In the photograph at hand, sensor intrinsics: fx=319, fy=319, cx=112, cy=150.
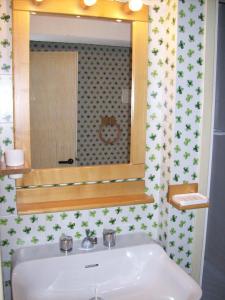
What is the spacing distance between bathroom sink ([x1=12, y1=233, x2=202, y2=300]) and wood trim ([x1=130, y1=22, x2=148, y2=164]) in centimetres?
44

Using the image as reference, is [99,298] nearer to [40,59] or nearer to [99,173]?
[99,173]

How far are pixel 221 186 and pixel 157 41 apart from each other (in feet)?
2.67

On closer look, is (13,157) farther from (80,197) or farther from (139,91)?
(139,91)

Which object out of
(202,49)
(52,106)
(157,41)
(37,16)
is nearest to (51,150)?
(52,106)

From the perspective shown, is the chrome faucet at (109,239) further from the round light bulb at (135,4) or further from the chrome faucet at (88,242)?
A: the round light bulb at (135,4)

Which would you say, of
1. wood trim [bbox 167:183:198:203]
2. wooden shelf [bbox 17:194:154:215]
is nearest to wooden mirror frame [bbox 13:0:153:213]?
wooden shelf [bbox 17:194:154:215]

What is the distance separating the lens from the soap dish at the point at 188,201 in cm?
144

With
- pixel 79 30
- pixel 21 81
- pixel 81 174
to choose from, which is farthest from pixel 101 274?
pixel 79 30

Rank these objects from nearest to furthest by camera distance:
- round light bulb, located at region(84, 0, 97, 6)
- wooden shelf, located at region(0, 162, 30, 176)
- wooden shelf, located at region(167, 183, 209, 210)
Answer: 1. wooden shelf, located at region(0, 162, 30, 176)
2. round light bulb, located at region(84, 0, 97, 6)
3. wooden shelf, located at region(167, 183, 209, 210)

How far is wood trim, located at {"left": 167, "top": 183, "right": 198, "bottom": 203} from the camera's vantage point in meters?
1.53

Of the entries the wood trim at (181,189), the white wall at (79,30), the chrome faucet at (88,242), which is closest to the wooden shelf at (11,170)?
the chrome faucet at (88,242)

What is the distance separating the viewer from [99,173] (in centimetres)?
151

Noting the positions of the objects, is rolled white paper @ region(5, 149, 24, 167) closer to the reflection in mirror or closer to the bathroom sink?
the reflection in mirror

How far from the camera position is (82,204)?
144 cm
